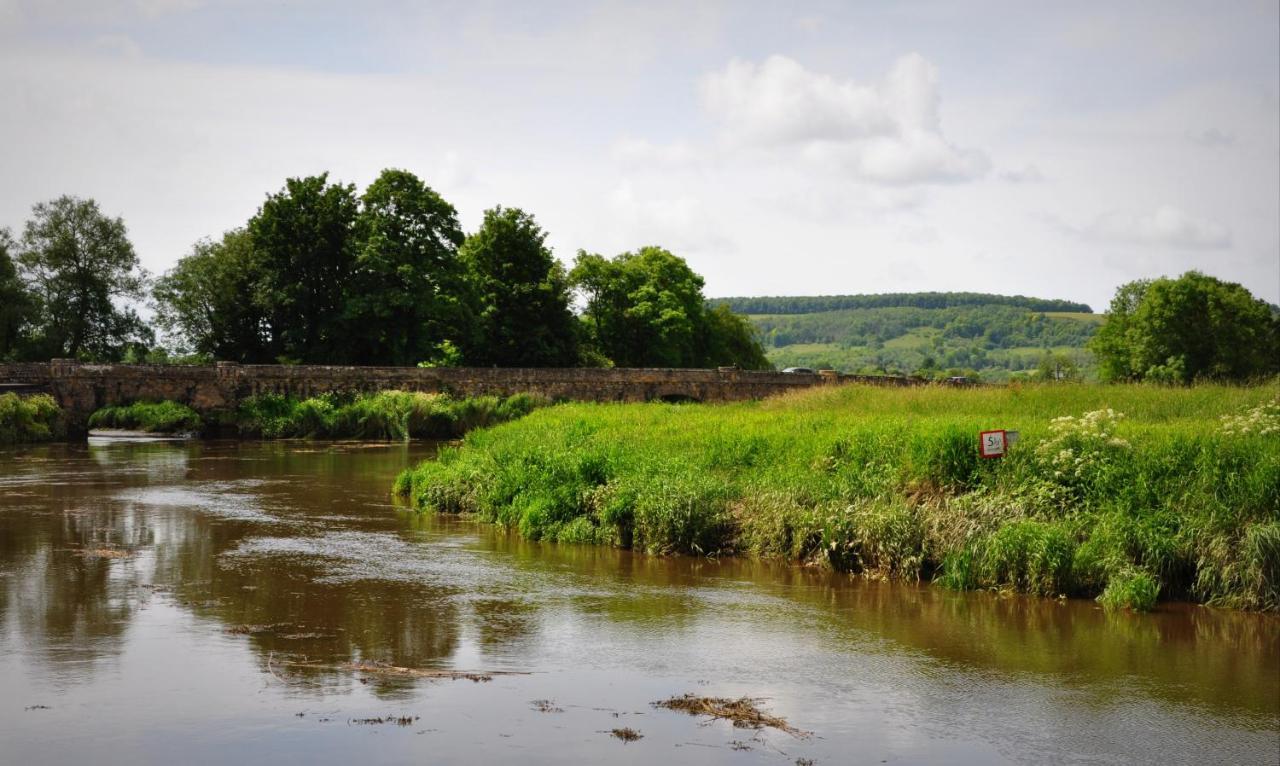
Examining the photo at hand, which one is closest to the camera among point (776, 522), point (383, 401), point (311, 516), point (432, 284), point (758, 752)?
point (758, 752)

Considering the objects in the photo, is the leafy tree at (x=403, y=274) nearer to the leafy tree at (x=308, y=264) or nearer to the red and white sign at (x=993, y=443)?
the leafy tree at (x=308, y=264)

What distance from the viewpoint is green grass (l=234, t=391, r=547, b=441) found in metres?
50.7

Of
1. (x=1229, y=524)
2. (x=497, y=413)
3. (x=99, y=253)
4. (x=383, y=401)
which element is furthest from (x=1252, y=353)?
(x=99, y=253)

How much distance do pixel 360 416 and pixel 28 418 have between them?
1291cm

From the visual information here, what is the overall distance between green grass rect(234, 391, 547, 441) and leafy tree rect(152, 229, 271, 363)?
A: 8656 millimetres

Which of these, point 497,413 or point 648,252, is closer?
point 497,413

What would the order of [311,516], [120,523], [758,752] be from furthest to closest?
[311,516] < [120,523] < [758,752]

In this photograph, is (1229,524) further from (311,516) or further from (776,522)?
(311,516)

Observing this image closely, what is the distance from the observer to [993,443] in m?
18.8

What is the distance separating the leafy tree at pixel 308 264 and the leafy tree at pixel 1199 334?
48.2 m

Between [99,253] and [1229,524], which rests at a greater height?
[99,253]

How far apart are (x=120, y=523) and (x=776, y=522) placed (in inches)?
550

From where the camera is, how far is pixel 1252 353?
75.7 metres

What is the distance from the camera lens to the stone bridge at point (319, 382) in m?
49.1
